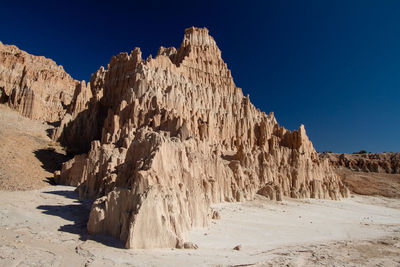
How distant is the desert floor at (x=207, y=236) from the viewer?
968cm

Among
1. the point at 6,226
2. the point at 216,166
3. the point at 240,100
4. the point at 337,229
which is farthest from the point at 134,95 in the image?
the point at 337,229

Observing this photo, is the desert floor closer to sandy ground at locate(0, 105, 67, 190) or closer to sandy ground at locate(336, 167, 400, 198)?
sandy ground at locate(0, 105, 67, 190)

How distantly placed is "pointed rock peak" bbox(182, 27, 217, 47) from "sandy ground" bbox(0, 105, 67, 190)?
31.5 meters

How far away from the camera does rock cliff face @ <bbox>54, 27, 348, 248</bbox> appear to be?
12211 mm

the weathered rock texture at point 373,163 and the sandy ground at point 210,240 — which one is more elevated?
the weathered rock texture at point 373,163

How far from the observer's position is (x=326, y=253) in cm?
Result: 1259

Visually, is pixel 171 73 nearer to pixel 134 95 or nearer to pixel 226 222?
pixel 134 95

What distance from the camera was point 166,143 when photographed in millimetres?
16391

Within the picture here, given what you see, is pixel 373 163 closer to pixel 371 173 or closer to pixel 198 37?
pixel 371 173

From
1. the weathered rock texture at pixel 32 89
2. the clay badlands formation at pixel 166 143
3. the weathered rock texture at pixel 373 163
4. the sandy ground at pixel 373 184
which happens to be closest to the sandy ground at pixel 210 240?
the clay badlands formation at pixel 166 143

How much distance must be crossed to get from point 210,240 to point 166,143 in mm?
6507

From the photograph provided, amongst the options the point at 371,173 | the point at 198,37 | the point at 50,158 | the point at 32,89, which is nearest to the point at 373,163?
the point at 371,173

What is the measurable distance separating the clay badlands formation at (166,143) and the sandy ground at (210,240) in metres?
1.14

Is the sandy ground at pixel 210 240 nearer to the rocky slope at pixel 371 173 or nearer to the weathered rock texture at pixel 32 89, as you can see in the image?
the weathered rock texture at pixel 32 89
